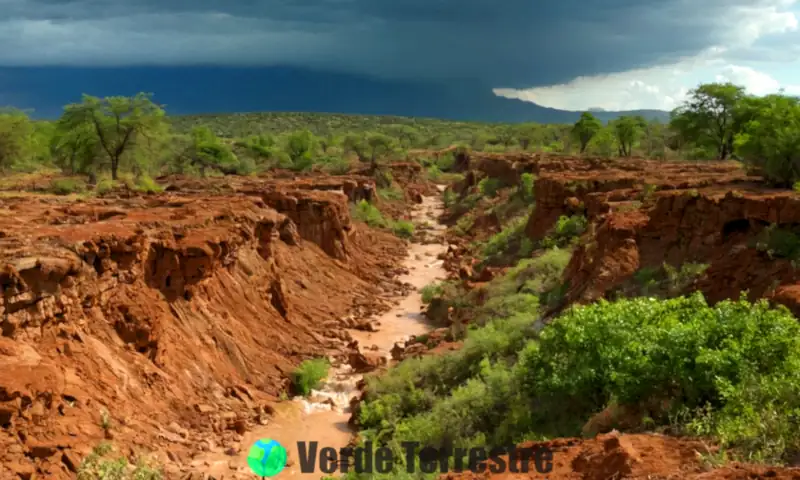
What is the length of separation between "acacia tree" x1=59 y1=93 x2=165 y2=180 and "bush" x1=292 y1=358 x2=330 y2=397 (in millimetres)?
27402

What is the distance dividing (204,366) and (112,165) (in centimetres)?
2995

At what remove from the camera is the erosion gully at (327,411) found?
1314 centimetres

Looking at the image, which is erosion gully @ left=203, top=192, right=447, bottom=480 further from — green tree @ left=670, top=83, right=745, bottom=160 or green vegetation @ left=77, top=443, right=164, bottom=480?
green tree @ left=670, top=83, right=745, bottom=160

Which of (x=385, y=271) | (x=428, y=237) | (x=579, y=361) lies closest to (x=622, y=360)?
(x=579, y=361)

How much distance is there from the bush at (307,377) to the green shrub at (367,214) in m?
22.7

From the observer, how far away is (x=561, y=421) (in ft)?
31.4

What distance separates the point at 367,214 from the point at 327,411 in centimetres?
2629

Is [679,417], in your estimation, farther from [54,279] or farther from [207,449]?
[54,279]

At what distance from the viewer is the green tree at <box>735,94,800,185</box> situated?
60.7 ft

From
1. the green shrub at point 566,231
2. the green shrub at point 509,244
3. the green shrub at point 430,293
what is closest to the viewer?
the green shrub at point 566,231

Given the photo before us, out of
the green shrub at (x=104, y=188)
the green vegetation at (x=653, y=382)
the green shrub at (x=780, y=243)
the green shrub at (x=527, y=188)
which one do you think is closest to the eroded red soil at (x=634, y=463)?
the green vegetation at (x=653, y=382)

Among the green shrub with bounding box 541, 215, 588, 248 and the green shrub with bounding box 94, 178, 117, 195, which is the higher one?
the green shrub with bounding box 94, 178, 117, 195

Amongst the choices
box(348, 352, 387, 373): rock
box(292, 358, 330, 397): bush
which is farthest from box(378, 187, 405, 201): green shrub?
box(292, 358, 330, 397): bush

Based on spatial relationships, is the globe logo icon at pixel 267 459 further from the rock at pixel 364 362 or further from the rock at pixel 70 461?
the rock at pixel 364 362
